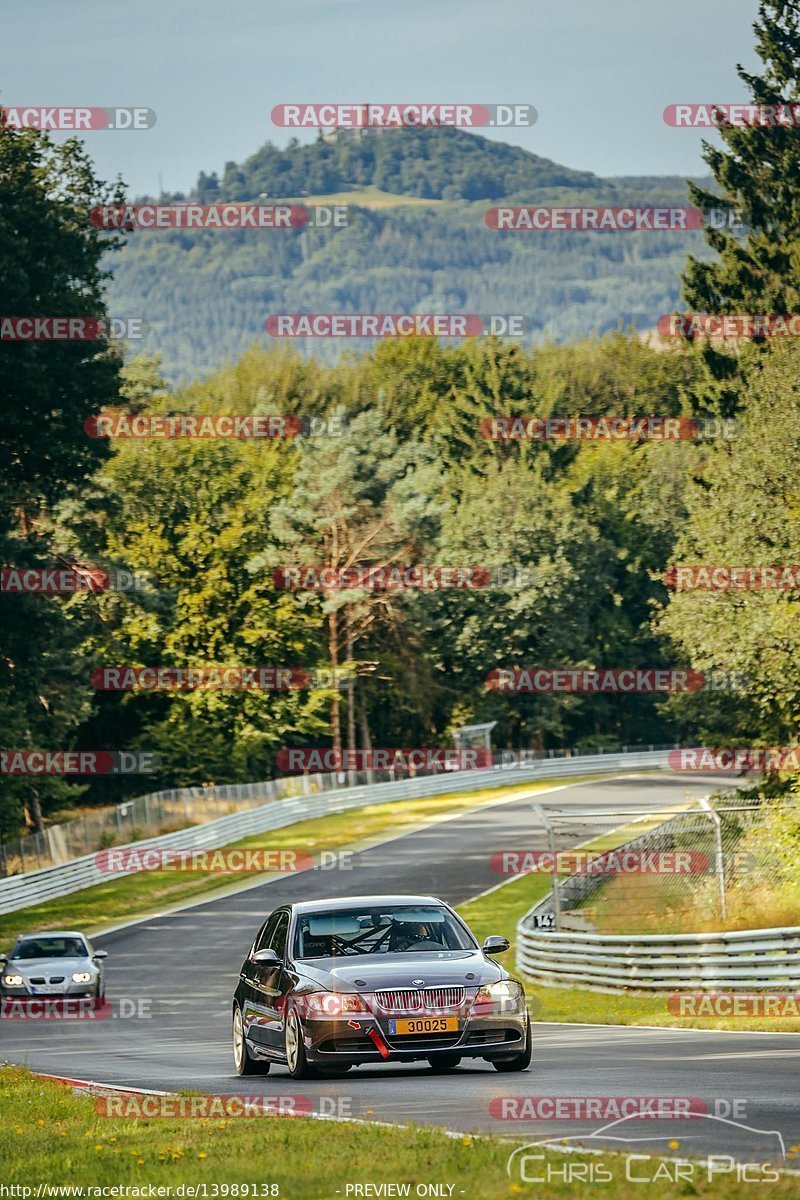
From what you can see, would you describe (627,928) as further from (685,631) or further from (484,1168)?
(484,1168)

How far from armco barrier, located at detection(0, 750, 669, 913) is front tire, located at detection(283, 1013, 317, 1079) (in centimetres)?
3227

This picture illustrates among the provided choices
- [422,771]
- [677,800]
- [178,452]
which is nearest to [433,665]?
[422,771]

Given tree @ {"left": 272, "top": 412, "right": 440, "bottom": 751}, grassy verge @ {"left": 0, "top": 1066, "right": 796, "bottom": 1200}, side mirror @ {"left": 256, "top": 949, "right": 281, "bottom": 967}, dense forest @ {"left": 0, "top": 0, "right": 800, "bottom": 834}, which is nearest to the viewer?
grassy verge @ {"left": 0, "top": 1066, "right": 796, "bottom": 1200}

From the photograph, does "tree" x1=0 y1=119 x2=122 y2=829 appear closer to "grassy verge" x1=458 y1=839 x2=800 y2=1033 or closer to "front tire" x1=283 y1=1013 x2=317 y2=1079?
"grassy verge" x1=458 y1=839 x2=800 y2=1033

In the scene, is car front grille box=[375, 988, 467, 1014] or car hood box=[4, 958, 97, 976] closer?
car front grille box=[375, 988, 467, 1014]

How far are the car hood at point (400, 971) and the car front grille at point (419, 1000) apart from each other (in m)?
0.04

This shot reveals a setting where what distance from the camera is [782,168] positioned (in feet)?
175

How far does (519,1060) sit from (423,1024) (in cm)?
103

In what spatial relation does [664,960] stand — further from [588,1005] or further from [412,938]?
[412,938]

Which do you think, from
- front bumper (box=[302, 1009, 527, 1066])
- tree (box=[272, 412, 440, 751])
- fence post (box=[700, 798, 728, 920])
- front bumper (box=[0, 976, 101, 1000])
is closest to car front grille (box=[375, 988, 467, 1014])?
front bumper (box=[302, 1009, 527, 1066])

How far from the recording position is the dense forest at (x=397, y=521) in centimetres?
4222

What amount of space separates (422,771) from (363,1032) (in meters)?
69.2

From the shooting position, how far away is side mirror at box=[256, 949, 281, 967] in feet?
47.1

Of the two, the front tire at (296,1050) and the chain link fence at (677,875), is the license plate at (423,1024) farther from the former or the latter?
the chain link fence at (677,875)
